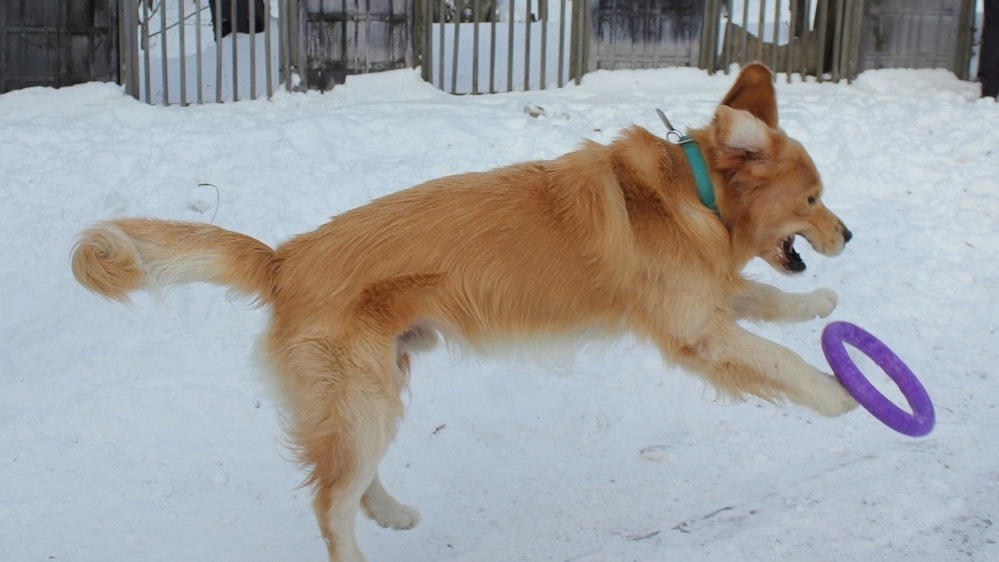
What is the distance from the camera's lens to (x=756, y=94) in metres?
4.33

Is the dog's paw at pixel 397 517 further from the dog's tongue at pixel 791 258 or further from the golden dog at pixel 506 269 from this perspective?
the dog's tongue at pixel 791 258

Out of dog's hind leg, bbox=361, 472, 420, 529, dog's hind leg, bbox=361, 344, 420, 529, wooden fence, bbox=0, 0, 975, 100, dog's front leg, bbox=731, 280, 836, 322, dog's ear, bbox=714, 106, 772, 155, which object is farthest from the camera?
wooden fence, bbox=0, 0, 975, 100

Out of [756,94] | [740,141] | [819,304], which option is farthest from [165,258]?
[819,304]

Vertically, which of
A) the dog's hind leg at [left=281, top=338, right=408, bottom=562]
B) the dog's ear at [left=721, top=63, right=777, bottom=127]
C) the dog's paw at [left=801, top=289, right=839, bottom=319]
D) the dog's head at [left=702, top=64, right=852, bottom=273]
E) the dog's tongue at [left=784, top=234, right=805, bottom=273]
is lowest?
the dog's hind leg at [left=281, top=338, right=408, bottom=562]

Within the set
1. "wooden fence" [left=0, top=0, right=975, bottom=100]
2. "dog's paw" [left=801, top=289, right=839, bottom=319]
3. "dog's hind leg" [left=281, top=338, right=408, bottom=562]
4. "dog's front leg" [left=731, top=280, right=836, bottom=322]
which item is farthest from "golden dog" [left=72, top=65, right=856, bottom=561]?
"wooden fence" [left=0, top=0, right=975, bottom=100]

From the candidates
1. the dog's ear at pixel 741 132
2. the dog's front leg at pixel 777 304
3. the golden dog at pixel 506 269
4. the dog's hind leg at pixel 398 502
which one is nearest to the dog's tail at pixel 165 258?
the golden dog at pixel 506 269

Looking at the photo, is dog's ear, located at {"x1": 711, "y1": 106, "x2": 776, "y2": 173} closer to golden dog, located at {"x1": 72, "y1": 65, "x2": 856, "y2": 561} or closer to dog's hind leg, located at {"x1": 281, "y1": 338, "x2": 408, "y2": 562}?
golden dog, located at {"x1": 72, "y1": 65, "x2": 856, "y2": 561}

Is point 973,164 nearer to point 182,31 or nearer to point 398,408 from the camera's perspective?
point 398,408

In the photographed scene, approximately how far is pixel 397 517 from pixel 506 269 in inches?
47.4

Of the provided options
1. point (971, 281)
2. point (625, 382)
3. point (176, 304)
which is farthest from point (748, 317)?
point (176, 304)

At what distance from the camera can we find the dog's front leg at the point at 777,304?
4.49 metres

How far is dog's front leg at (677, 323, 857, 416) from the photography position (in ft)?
13.3

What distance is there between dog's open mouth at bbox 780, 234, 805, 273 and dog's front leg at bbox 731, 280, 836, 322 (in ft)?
0.45

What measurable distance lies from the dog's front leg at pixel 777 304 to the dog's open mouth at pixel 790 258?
139mm
